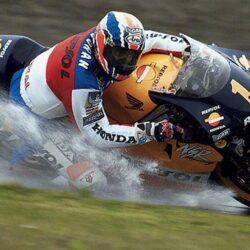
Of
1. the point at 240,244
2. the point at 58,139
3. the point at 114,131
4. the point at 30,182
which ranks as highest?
the point at 240,244

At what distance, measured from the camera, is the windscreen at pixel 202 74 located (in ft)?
17.4

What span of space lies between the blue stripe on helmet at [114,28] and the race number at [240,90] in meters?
0.93

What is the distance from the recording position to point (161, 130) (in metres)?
5.33

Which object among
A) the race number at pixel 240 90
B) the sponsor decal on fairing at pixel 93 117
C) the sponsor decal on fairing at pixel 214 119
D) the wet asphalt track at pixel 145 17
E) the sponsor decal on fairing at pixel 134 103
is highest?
the race number at pixel 240 90

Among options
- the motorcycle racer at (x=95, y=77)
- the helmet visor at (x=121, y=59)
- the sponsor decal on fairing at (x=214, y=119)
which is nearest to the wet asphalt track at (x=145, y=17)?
the motorcycle racer at (x=95, y=77)

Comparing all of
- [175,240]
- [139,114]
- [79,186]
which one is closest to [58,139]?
[79,186]

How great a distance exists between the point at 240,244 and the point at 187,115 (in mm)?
1607

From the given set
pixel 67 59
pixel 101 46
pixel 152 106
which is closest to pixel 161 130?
pixel 152 106

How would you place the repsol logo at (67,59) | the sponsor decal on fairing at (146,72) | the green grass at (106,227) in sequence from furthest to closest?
the sponsor decal on fairing at (146,72) < the repsol logo at (67,59) < the green grass at (106,227)

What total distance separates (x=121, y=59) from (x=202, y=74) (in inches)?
25.3

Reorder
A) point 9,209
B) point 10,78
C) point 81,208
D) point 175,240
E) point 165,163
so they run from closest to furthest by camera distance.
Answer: point 175,240
point 9,209
point 81,208
point 165,163
point 10,78

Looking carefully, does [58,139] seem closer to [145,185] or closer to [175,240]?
[145,185]

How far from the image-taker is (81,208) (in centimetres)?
450

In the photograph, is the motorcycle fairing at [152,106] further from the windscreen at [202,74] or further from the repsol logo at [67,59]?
the repsol logo at [67,59]
